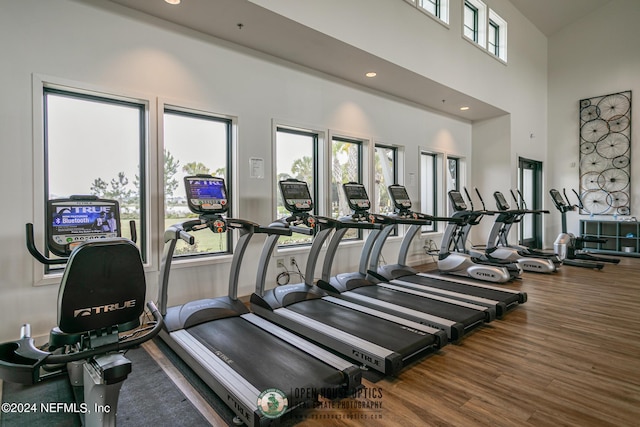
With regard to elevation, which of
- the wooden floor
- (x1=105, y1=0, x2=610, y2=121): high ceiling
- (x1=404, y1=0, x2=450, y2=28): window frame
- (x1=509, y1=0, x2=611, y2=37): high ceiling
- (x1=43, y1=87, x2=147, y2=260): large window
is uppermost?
(x1=509, y1=0, x2=611, y2=37): high ceiling

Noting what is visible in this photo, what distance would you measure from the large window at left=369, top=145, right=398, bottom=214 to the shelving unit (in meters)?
5.55

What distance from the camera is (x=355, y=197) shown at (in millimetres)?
4453

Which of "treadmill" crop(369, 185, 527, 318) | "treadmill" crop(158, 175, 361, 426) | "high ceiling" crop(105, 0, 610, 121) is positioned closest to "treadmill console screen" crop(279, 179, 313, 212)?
"treadmill" crop(158, 175, 361, 426)

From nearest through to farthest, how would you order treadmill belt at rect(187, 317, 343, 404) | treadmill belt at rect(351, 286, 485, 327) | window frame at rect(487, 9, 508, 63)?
treadmill belt at rect(187, 317, 343, 404), treadmill belt at rect(351, 286, 485, 327), window frame at rect(487, 9, 508, 63)

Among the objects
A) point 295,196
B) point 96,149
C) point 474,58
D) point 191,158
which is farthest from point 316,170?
point 474,58

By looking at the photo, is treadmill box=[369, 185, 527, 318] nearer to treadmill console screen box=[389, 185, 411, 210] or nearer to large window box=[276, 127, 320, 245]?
treadmill console screen box=[389, 185, 411, 210]

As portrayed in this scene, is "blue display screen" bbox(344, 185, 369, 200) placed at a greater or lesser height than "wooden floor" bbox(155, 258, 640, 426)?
greater

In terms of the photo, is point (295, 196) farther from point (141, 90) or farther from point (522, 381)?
point (522, 381)

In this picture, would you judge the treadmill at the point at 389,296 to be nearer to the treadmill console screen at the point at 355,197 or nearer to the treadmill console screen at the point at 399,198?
the treadmill console screen at the point at 355,197

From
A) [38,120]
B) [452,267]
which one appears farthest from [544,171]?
[38,120]

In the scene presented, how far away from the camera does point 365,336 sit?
2895 millimetres

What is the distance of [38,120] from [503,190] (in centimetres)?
833

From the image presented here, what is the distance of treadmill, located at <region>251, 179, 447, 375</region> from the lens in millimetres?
2645

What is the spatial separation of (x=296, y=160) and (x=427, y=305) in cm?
280
